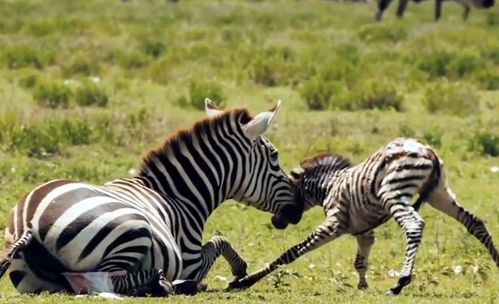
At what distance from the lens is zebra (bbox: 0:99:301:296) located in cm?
695

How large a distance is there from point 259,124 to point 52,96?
9791 millimetres

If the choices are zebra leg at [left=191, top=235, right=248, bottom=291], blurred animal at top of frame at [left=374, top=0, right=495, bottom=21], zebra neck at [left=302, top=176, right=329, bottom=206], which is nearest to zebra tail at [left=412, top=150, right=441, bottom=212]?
zebra neck at [left=302, top=176, right=329, bottom=206]

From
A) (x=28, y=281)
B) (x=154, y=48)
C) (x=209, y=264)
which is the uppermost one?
(x=28, y=281)

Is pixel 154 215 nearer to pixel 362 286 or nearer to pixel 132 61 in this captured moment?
pixel 362 286

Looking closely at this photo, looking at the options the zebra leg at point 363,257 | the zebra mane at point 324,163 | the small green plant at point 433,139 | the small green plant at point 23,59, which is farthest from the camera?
the small green plant at point 23,59

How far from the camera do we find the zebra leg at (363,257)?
8711 mm

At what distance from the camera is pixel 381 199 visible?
27.6 ft

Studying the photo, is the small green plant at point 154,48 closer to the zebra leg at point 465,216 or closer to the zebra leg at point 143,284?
the zebra leg at point 465,216

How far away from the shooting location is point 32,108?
17031 millimetres

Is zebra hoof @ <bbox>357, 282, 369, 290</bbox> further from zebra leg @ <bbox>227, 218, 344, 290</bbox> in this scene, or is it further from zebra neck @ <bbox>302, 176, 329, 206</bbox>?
zebra neck @ <bbox>302, 176, 329, 206</bbox>

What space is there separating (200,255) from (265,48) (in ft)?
58.7

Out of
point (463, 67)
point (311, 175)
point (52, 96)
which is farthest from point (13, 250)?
point (463, 67)

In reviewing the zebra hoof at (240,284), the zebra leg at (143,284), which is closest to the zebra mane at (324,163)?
the zebra hoof at (240,284)

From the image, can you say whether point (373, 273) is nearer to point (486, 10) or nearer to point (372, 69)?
point (372, 69)
